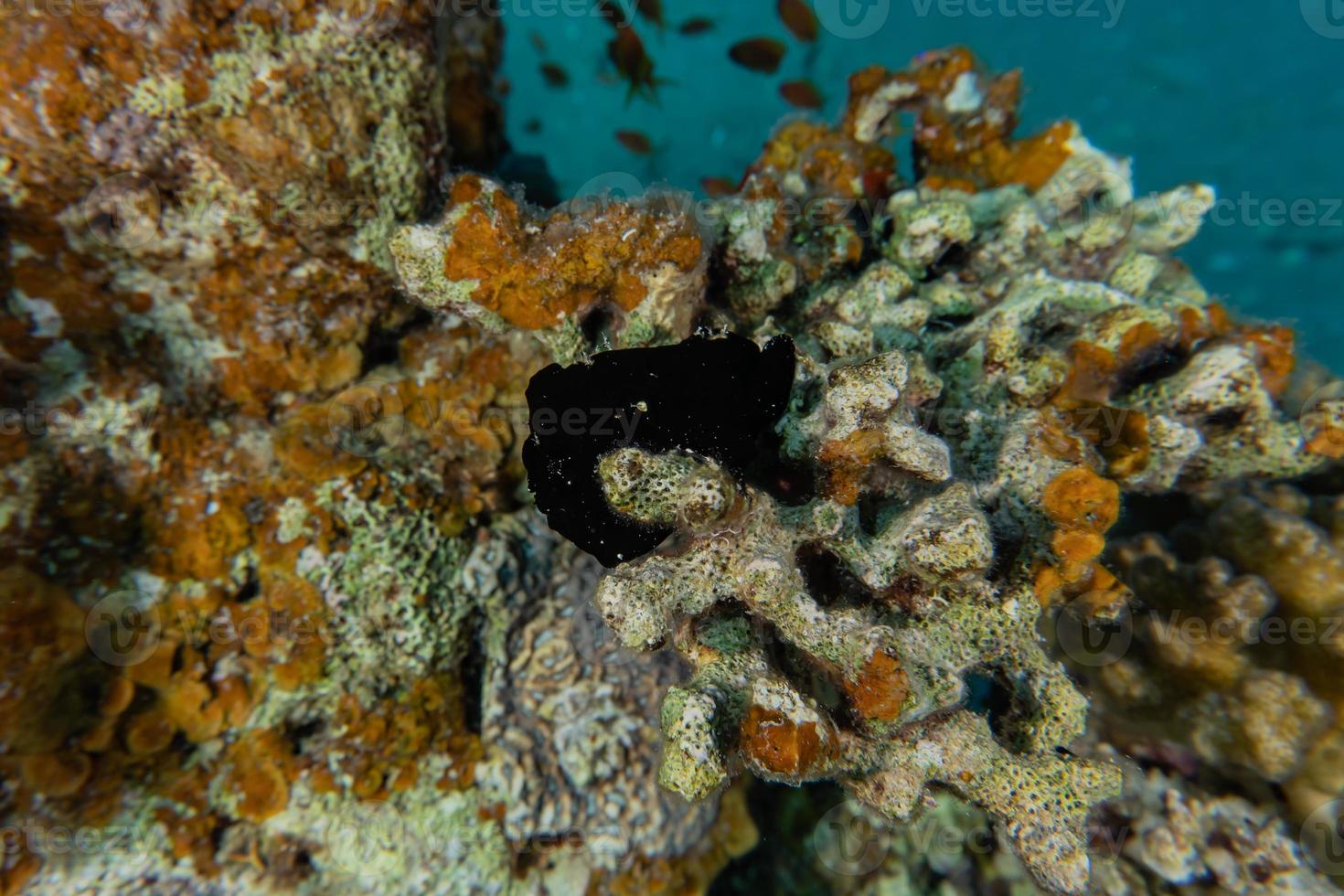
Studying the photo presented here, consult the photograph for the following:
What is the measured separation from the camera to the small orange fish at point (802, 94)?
772 centimetres

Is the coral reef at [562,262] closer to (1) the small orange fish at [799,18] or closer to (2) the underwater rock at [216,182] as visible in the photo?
(2) the underwater rock at [216,182]

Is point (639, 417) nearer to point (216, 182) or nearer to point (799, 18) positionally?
point (216, 182)

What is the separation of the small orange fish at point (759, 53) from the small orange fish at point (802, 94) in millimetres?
374

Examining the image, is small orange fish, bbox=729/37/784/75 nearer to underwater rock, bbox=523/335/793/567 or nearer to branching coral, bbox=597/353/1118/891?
underwater rock, bbox=523/335/793/567

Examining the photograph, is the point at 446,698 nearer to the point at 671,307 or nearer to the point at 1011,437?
the point at 671,307

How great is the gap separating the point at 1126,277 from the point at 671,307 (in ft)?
9.09

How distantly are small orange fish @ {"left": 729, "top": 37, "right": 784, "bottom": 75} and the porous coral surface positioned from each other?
5.04m

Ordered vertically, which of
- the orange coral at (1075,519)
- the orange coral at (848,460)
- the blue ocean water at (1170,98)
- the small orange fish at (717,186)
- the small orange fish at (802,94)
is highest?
the blue ocean water at (1170,98)

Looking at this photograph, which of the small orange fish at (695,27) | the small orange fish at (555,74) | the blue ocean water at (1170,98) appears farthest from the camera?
the blue ocean water at (1170,98)

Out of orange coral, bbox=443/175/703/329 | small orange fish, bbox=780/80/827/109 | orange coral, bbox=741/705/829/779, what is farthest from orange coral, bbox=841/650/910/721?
small orange fish, bbox=780/80/827/109

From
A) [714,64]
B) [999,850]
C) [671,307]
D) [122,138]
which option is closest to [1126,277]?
[671,307]

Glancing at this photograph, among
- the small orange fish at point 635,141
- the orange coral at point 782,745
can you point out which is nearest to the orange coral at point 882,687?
the orange coral at point 782,745

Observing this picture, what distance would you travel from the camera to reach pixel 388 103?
117 inches

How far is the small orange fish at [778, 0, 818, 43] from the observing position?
7.68 metres
